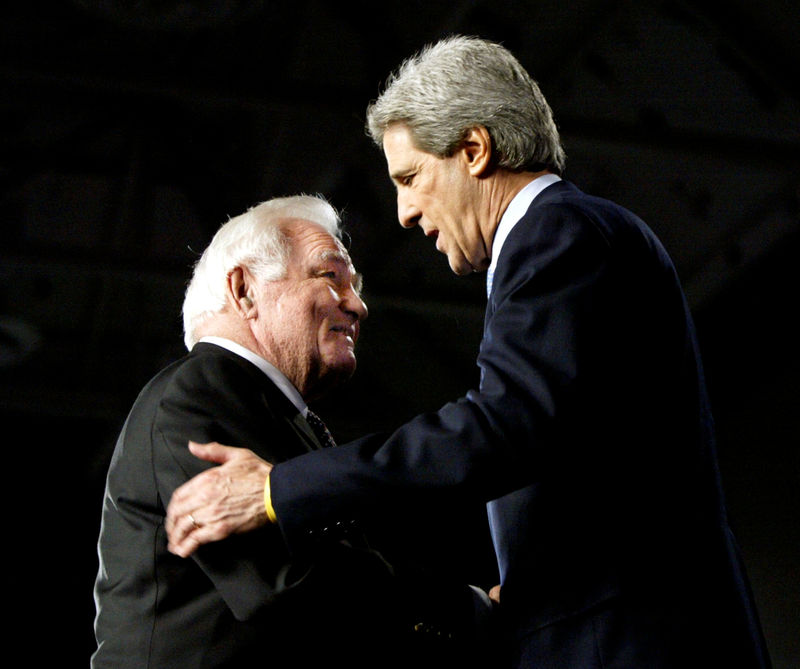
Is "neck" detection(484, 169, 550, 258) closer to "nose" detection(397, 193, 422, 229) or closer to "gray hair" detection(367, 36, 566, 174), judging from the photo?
"gray hair" detection(367, 36, 566, 174)

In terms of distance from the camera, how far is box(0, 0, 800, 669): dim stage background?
12.2ft

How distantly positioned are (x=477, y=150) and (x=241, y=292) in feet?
2.39

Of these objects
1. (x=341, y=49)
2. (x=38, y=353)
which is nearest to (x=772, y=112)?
(x=341, y=49)

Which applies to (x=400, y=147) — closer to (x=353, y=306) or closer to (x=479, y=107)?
(x=479, y=107)

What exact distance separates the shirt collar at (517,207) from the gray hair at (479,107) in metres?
0.05

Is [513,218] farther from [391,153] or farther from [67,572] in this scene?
[67,572]

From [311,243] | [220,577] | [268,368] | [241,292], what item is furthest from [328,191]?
[220,577]

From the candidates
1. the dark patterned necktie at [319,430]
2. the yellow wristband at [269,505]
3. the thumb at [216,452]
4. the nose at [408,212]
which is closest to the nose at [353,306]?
the dark patterned necktie at [319,430]

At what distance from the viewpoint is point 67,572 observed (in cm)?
515

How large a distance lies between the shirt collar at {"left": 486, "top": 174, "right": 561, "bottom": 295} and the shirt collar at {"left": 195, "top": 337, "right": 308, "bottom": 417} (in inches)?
24.4

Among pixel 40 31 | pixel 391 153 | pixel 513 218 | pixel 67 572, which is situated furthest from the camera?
pixel 67 572

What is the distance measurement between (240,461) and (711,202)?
10.9 feet

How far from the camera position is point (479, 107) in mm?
1736

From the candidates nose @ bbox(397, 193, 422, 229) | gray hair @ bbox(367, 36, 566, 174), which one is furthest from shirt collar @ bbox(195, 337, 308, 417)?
gray hair @ bbox(367, 36, 566, 174)
